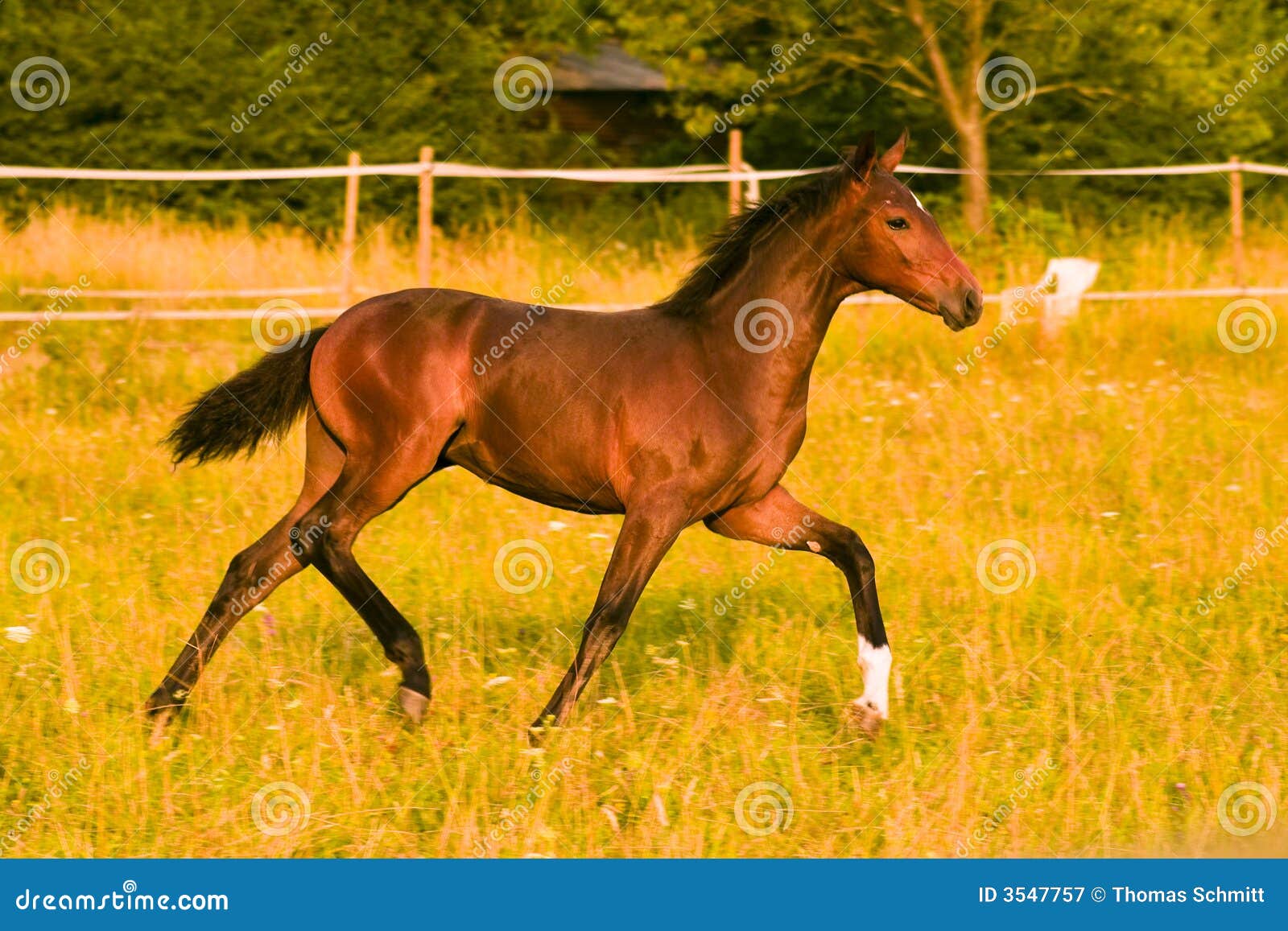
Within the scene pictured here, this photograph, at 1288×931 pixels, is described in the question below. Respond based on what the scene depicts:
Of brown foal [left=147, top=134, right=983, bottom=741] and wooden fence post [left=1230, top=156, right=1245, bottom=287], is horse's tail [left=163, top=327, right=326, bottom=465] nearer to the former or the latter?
brown foal [left=147, top=134, right=983, bottom=741]

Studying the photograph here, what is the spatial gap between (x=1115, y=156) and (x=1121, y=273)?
7.41 m

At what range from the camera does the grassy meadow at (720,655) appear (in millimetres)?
4219

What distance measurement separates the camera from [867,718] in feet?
16.0

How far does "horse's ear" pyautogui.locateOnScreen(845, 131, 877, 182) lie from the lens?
183 inches

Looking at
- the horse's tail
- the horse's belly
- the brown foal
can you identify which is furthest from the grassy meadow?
the horse's tail

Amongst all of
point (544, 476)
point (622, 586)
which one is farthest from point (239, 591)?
point (622, 586)

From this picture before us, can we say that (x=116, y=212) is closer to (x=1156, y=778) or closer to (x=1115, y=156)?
(x=1115, y=156)

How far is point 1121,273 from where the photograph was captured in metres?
13.2

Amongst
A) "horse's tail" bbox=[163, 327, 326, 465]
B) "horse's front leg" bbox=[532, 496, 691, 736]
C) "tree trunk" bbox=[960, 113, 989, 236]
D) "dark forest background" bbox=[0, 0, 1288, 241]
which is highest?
"dark forest background" bbox=[0, 0, 1288, 241]

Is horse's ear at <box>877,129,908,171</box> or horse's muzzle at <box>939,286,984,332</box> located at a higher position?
horse's ear at <box>877,129,908,171</box>

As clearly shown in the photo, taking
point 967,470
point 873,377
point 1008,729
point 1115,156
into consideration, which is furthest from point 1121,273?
point 1008,729

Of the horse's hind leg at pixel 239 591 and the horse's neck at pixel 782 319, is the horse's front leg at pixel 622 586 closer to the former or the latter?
the horse's neck at pixel 782 319

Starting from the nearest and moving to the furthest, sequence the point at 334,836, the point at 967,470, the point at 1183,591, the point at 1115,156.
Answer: the point at 334,836, the point at 1183,591, the point at 967,470, the point at 1115,156

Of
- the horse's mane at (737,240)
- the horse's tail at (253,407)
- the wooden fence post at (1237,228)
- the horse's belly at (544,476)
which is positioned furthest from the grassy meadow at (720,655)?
the wooden fence post at (1237,228)
